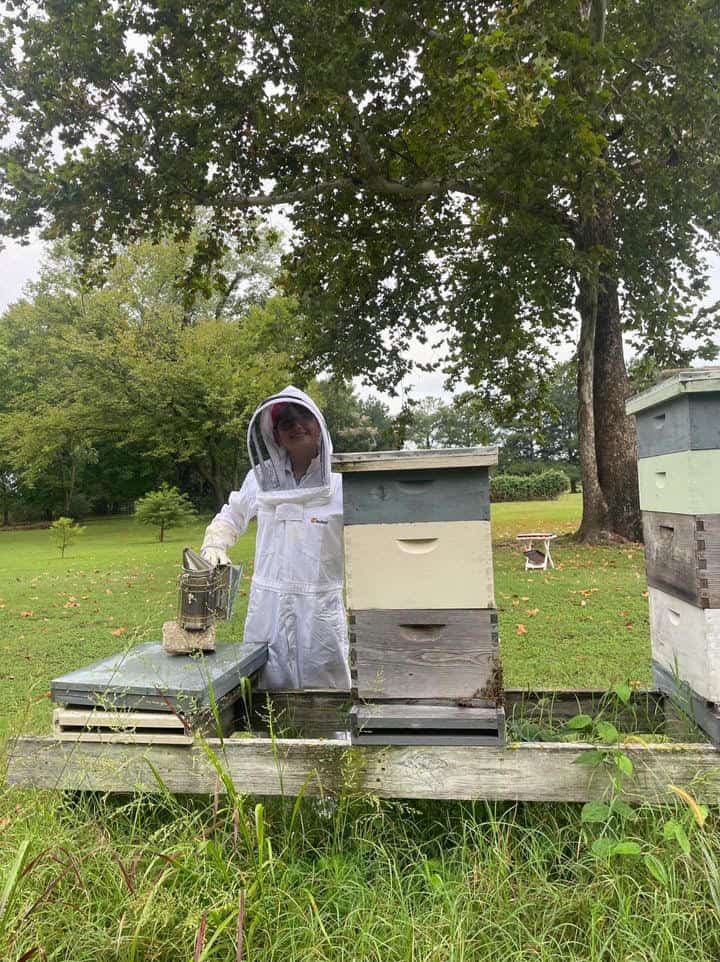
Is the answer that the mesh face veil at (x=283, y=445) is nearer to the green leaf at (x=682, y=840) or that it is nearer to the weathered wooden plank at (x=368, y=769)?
the weathered wooden plank at (x=368, y=769)

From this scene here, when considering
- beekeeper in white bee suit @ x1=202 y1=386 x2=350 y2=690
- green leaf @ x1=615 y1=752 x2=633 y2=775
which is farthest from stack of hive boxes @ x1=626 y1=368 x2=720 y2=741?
beekeeper in white bee suit @ x1=202 y1=386 x2=350 y2=690

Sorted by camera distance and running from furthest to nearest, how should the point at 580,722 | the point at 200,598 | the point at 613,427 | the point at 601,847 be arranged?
the point at 613,427, the point at 200,598, the point at 580,722, the point at 601,847

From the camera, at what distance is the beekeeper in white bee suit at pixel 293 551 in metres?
2.87

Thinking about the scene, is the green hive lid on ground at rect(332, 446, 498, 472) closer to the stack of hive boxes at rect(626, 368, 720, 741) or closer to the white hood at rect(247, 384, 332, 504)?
the stack of hive boxes at rect(626, 368, 720, 741)

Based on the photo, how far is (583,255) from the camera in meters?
10.0

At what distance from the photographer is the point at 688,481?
5.49ft

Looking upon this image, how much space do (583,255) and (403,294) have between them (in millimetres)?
3329

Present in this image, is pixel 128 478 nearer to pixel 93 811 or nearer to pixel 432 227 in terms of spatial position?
pixel 432 227

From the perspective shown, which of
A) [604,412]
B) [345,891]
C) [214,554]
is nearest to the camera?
[345,891]

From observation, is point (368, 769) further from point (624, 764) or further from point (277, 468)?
point (277, 468)

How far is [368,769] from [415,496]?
0.72 m

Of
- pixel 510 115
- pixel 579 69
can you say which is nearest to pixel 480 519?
pixel 510 115

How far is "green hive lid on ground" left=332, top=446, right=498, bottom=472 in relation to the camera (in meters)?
1.69

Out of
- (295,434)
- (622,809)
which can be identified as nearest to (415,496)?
(622,809)
